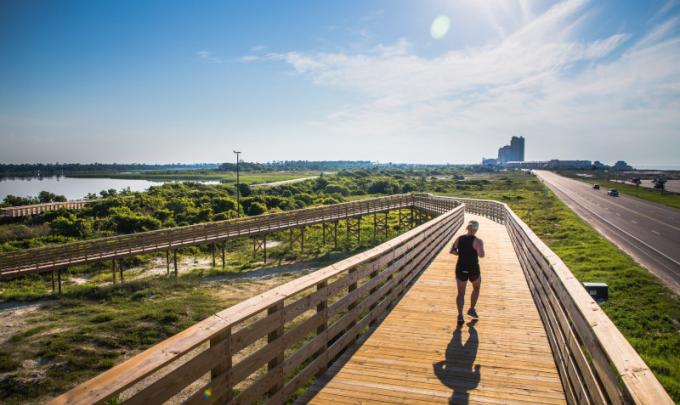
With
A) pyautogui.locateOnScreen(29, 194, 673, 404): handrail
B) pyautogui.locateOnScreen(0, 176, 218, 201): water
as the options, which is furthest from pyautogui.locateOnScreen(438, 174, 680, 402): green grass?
pyautogui.locateOnScreen(0, 176, 218, 201): water

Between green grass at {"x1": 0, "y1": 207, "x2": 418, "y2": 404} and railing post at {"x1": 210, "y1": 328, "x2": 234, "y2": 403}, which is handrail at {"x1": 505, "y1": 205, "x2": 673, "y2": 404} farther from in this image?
green grass at {"x1": 0, "y1": 207, "x2": 418, "y2": 404}

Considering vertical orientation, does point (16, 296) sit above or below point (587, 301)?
below

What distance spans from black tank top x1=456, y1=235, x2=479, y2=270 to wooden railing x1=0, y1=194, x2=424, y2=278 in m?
23.3

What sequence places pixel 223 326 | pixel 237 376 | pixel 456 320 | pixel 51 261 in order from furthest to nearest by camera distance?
pixel 51 261 → pixel 456 320 → pixel 237 376 → pixel 223 326

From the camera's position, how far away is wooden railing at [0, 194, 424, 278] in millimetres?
21938

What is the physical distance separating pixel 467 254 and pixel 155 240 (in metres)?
23.8

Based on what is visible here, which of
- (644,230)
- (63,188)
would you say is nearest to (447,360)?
(644,230)

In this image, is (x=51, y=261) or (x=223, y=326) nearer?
(x=223, y=326)

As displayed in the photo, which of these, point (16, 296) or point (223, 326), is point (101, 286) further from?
point (223, 326)

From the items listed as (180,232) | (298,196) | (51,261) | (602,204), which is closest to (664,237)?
(602,204)

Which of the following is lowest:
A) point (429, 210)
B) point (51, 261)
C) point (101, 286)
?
point (101, 286)

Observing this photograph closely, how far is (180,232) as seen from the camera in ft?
87.7

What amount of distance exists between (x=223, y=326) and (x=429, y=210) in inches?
1200

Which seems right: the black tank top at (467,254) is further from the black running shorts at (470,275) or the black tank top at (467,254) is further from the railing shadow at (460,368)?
the railing shadow at (460,368)
